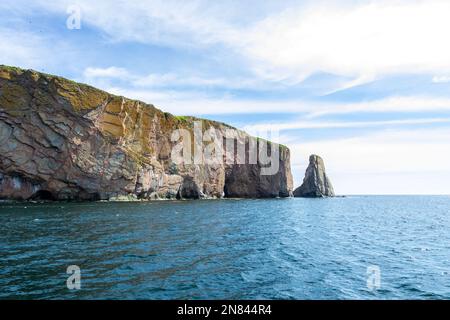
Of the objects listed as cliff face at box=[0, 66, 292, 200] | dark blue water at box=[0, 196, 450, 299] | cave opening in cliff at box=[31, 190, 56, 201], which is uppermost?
cliff face at box=[0, 66, 292, 200]

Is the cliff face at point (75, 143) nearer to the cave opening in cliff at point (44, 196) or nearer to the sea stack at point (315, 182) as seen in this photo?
the cave opening in cliff at point (44, 196)

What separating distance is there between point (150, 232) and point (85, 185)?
152 feet

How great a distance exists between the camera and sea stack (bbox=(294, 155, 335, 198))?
169250mm

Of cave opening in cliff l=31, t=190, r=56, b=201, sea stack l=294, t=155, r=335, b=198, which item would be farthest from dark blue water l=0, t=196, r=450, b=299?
sea stack l=294, t=155, r=335, b=198

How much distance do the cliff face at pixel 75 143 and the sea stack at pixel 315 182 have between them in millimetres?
98684

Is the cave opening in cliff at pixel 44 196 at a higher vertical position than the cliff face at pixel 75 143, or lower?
lower

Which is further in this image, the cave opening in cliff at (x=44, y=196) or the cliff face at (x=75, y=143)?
the cave opening in cliff at (x=44, y=196)

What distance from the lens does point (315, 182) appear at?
17375cm

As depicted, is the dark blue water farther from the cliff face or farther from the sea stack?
the sea stack

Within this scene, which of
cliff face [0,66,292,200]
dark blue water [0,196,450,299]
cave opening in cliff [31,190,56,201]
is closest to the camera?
dark blue water [0,196,450,299]

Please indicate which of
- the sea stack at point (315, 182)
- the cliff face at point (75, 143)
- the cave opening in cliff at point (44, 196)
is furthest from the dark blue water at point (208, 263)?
the sea stack at point (315, 182)

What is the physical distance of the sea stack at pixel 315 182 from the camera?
169 meters

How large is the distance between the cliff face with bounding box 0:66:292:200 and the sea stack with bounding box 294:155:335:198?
3885 inches
